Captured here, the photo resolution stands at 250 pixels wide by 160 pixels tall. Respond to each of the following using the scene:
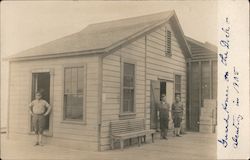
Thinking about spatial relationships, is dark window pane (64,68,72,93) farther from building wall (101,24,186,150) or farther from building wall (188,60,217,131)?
building wall (188,60,217,131)

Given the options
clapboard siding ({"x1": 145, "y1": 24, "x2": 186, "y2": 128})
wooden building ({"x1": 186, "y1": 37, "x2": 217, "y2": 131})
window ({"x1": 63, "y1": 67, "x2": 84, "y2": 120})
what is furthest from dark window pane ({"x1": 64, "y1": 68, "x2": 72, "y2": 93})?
wooden building ({"x1": 186, "y1": 37, "x2": 217, "y2": 131})

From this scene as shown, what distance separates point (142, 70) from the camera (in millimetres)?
3477

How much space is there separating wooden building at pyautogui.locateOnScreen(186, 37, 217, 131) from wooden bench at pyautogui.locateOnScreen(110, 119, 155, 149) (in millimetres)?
493

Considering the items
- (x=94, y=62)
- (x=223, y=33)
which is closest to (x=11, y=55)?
Answer: (x=94, y=62)

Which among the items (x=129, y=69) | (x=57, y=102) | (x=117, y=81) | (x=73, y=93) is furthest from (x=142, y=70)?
(x=57, y=102)

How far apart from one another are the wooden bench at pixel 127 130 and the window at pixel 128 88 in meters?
0.14

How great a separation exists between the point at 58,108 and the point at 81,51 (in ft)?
2.58

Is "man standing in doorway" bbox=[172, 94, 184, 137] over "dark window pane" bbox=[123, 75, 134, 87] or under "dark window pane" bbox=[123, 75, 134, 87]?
under

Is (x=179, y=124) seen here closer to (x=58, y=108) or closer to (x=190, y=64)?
(x=190, y=64)

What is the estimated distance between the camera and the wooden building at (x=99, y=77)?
11.0 feet

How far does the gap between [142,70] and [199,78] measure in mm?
626

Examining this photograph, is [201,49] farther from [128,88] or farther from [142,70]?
[128,88]

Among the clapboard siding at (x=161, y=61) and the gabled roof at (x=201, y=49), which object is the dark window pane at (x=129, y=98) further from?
the gabled roof at (x=201, y=49)

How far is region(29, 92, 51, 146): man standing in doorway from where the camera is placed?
12.9 feet
